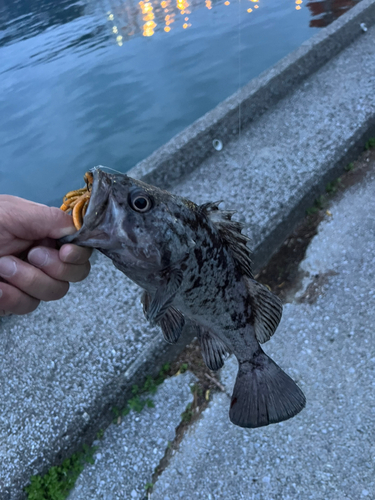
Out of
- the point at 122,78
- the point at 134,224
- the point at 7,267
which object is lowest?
the point at 122,78

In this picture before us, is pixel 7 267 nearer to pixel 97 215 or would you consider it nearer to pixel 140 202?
pixel 97 215

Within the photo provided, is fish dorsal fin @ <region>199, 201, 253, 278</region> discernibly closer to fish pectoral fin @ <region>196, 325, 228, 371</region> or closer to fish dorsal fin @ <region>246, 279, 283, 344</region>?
fish dorsal fin @ <region>246, 279, 283, 344</region>

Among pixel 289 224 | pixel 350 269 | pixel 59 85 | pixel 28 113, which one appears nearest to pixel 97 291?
pixel 289 224

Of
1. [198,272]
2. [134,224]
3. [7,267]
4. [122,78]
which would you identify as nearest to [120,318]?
[7,267]

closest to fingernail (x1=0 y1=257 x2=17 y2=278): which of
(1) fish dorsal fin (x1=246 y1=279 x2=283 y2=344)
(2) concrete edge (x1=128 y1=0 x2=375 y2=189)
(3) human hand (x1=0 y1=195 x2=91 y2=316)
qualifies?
(3) human hand (x1=0 y1=195 x2=91 y2=316)

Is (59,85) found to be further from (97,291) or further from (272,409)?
(272,409)

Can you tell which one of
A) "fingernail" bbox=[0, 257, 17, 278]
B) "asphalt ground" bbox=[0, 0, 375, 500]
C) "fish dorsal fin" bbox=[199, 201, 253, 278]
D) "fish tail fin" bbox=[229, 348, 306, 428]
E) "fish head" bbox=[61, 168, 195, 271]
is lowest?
"asphalt ground" bbox=[0, 0, 375, 500]

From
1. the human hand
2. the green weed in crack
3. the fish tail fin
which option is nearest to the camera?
the human hand
